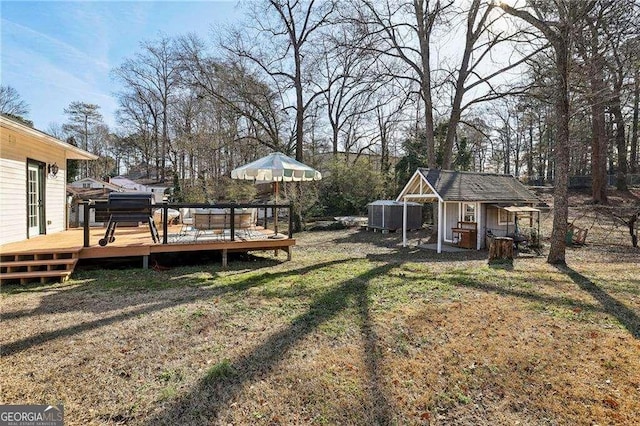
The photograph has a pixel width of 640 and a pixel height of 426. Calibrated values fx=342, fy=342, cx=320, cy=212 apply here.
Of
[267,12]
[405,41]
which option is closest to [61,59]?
[267,12]

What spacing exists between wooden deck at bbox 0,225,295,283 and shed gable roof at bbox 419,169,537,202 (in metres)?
6.20

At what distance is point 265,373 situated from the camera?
329 centimetres

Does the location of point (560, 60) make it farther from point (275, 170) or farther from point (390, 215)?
point (390, 215)

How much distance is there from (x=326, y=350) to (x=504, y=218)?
1177 centimetres

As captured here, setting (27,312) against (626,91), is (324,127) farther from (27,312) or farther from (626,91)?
(27,312)

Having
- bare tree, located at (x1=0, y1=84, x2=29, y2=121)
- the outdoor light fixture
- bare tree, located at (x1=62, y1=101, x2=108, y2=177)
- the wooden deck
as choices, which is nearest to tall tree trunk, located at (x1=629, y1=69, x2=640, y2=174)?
the wooden deck

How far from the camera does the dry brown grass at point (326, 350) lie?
2.83 metres

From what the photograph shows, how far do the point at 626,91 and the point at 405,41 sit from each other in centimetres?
790

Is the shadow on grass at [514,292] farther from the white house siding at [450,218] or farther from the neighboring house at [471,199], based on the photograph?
the white house siding at [450,218]

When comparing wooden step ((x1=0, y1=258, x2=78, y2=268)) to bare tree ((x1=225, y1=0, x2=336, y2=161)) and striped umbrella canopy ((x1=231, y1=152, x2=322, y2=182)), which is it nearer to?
striped umbrella canopy ((x1=231, y1=152, x2=322, y2=182))

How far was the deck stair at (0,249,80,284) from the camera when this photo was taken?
21.0 feet

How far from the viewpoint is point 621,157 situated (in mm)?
22734

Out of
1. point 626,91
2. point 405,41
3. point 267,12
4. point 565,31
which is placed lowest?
point 626,91

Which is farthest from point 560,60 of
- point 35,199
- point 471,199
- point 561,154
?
point 35,199
